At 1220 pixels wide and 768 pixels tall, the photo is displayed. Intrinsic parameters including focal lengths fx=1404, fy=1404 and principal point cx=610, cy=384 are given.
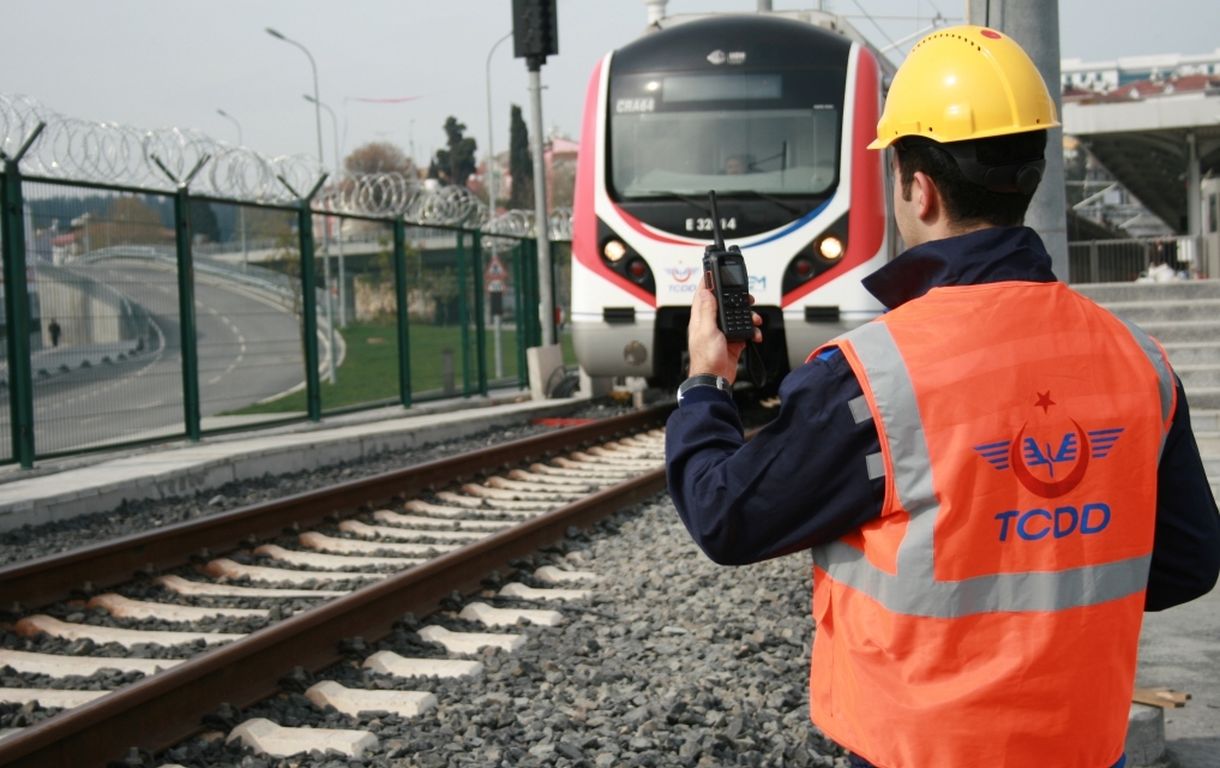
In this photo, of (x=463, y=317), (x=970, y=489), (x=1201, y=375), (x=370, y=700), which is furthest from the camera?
(x=463, y=317)

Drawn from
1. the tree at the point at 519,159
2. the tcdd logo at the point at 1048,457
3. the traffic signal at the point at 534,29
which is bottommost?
the tcdd logo at the point at 1048,457

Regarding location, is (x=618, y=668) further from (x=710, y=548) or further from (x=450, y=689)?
(x=710, y=548)

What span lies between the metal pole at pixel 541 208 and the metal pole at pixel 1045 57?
1355 cm

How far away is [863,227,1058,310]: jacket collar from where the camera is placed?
1951 mm

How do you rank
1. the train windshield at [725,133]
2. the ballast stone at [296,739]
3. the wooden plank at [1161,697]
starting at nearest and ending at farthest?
the wooden plank at [1161,697] < the ballast stone at [296,739] < the train windshield at [725,133]

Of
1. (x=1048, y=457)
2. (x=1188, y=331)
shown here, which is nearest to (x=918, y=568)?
(x=1048, y=457)

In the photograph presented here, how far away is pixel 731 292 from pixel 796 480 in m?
0.43

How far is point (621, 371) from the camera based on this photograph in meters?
12.4

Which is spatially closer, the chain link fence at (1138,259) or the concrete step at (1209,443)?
the concrete step at (1209,443)

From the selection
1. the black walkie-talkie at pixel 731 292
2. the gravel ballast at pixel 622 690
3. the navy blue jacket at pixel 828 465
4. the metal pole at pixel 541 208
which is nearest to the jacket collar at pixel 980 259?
the navy blue jacket at pixel 828 465

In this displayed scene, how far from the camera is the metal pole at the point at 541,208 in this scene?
61.3 feet

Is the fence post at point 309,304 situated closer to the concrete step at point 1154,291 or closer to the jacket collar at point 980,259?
the concrete step at point 1154,291

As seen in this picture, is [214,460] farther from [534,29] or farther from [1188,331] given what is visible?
[1188,331]

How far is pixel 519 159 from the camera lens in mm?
94625
